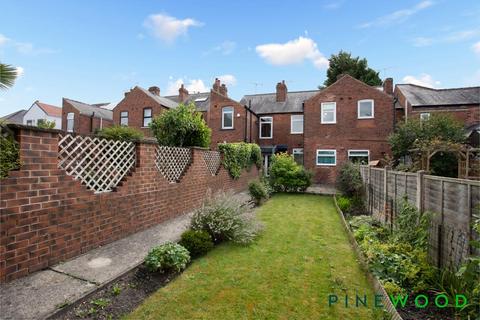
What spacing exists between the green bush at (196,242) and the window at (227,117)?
15502 millimetres

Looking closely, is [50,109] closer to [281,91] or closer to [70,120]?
[70,120]

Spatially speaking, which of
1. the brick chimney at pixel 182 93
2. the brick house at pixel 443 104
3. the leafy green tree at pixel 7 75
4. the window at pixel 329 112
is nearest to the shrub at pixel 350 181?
the window at pixel 329 112

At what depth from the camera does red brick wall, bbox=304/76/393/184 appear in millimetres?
16672

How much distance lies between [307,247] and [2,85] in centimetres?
547

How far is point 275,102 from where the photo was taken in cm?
2216

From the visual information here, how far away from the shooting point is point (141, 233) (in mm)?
5582

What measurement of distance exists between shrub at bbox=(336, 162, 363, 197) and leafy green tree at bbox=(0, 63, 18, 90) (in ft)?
36.0

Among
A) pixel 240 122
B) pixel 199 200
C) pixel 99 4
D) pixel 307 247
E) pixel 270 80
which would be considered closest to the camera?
pixel 307 247

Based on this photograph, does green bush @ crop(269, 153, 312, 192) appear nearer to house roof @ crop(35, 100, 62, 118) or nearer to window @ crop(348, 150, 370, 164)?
window @ crop(348, 150, 370, 164)

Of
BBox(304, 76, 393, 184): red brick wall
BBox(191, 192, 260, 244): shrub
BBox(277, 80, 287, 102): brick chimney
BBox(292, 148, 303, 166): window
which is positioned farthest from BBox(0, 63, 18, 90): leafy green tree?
BBox(277, 80, 287, 102): brick chimney

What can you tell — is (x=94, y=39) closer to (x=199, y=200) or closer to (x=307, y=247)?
(x=199, y=200)

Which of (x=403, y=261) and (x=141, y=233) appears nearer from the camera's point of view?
(x=403, y=261)

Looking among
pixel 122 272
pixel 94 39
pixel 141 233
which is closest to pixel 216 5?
pixel 94 39

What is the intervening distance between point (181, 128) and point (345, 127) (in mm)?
12561
